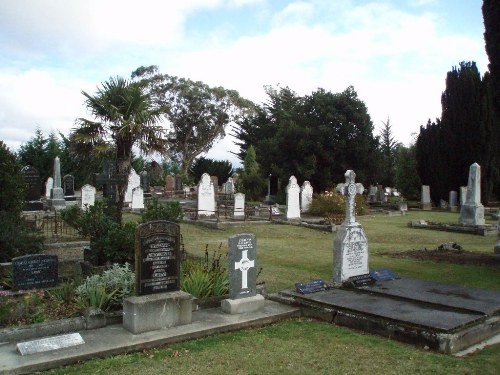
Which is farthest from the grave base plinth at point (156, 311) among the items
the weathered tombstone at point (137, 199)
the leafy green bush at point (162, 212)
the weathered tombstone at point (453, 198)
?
the weathered tombstone at point (453, 198)

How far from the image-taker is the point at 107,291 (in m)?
7.14

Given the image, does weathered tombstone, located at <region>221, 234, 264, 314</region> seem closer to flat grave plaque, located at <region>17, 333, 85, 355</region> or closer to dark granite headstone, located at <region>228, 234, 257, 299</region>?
dark granite headstone, located at <region>228, 234, 257, 299</region>

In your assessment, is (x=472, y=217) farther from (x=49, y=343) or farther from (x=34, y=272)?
(x=49, y=343)

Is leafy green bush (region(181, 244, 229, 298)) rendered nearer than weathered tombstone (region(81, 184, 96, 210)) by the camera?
Yes

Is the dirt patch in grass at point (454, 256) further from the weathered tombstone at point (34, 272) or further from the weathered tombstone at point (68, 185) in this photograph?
the weathered tombstone at point (68, 185)

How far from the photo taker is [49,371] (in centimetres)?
507

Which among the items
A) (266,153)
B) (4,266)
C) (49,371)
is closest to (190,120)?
(266,153)

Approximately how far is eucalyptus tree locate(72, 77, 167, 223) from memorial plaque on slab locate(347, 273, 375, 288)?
6.77m

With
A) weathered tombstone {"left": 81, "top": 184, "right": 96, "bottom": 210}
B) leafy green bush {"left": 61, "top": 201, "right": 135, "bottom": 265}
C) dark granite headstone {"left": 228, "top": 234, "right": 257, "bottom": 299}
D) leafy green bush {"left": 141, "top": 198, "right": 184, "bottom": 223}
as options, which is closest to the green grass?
dark granite headstone {"left": 228, "top": 234, "right": 257, "bottom": 299}

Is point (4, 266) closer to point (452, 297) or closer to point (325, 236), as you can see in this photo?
point (452, 297)

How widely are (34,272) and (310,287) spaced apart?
4.69 meters

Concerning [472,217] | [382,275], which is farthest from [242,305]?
[472,217]

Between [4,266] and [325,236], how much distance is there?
12067 millimetres

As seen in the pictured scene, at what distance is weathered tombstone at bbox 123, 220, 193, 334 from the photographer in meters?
6.25
